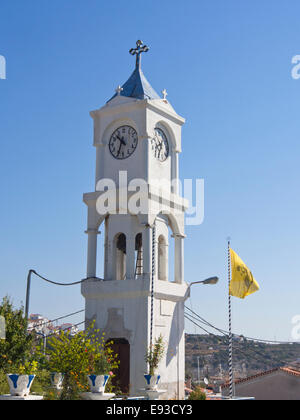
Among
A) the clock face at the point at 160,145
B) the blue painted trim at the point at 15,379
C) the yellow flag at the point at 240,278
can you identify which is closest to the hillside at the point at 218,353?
the clock face at the point at 160,145

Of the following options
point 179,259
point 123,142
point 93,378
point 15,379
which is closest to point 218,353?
point 179,259

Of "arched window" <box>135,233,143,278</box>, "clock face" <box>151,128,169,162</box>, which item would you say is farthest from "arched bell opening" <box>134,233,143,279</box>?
"clock face" <box>151,128,169,162</box>

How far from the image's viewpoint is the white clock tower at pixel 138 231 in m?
24.1

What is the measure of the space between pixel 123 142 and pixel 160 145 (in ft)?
6.12

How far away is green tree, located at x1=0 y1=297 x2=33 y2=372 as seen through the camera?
25859 mm

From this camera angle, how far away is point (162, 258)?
27.0 metres

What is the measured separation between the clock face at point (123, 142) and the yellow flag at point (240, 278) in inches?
278

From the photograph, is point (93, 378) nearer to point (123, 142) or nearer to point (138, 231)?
point (138, 231)

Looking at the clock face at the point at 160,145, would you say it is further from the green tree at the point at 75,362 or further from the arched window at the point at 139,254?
the green tree at the point at 75,362

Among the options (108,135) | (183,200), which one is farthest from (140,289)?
(108,135)

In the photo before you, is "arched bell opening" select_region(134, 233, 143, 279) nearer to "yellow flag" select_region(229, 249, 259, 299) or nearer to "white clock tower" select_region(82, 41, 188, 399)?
"white clock tower" select_region(82, 41, 188, 399)
